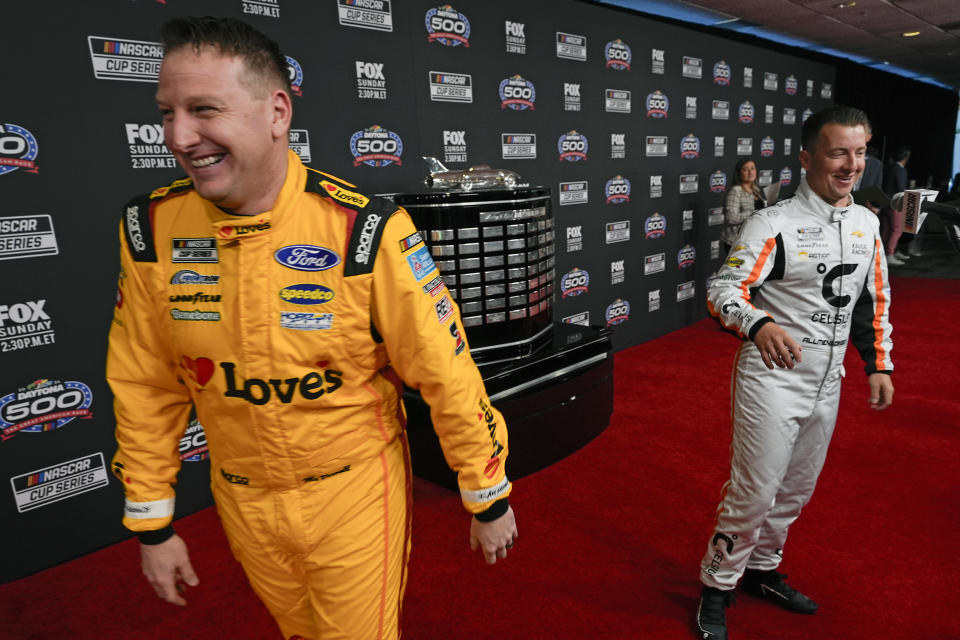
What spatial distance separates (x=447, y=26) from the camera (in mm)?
3238

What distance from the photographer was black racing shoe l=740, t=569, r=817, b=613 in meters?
1.82

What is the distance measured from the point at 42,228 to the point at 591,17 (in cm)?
359

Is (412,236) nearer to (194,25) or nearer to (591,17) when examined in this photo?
(194,25)

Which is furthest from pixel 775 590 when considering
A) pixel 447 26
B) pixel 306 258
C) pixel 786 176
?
pixel 786 176

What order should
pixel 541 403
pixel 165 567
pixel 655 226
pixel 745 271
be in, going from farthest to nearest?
pixel 655 226
pixel 541 403
pixel 745 271
pixel 165 567

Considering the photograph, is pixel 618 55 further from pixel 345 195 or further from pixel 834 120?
pixel 345 195

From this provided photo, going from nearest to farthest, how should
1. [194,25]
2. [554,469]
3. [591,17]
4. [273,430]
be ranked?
[194,25]
[273,430]
[554,469]
[591,17]

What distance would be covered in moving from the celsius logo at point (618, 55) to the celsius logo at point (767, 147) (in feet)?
8.39

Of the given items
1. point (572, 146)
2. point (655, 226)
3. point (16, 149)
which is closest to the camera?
point (16, 149)

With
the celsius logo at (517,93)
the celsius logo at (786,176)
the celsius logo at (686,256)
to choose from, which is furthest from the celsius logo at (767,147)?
the celsius logo at (517,93)

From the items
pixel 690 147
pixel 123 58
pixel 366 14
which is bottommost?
pixel 690 147

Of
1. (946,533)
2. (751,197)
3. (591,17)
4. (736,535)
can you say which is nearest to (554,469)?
(736,535)

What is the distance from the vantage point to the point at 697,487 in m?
2.63

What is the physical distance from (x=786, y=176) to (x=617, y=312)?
3531 mm
